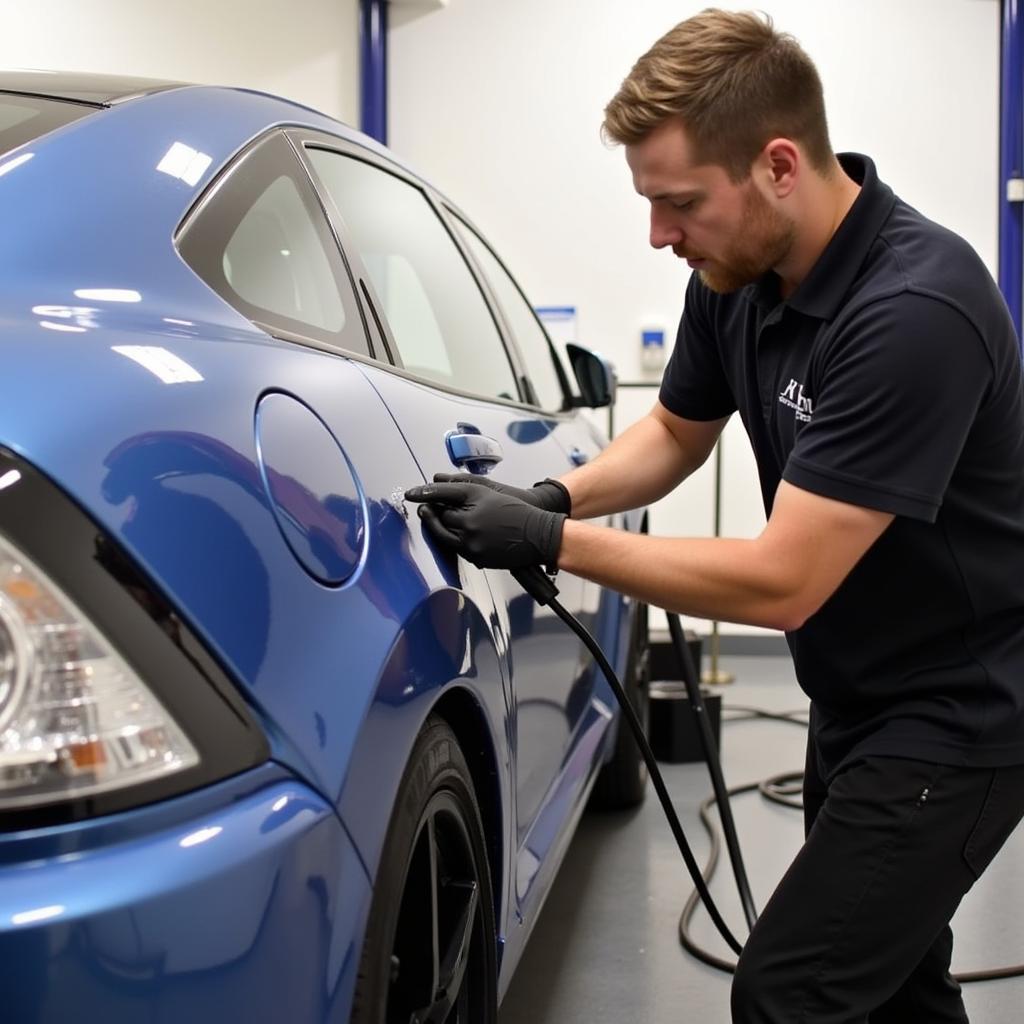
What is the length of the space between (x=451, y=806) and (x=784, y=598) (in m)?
0.44

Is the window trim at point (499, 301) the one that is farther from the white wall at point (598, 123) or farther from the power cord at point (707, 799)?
the white wall at point (598, 123)

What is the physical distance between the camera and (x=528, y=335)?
13.3 feet

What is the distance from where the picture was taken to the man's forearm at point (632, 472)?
1903mm

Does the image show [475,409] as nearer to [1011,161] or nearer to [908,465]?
[908,465]

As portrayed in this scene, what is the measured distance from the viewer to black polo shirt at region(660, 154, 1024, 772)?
1.30 m

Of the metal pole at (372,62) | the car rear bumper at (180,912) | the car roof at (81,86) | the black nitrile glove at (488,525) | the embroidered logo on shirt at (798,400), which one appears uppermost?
the metal pole at (372,62)

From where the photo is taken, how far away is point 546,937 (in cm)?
248

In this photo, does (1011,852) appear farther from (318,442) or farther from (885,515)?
(318,442)

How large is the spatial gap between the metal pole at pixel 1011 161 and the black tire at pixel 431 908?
5301 millimetres

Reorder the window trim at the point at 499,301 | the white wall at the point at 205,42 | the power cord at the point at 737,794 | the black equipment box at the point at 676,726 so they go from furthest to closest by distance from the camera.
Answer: the white wall at the point at 205,42 → the black equipment box at the point at 676,726 → the window trim at the point at 499,301 → the power cord at the point at 737,794

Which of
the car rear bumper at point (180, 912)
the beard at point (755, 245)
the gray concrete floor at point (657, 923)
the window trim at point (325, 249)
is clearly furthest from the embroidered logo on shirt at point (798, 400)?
the gray concrete floor at point (657, 923)

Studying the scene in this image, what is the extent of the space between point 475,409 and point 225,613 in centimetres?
95

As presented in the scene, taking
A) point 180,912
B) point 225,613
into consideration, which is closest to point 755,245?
point 225,613

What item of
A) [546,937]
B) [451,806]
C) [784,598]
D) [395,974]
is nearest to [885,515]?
[784,598]
